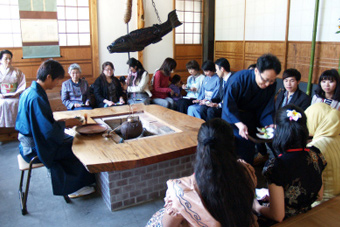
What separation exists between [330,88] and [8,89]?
4118 millimetres

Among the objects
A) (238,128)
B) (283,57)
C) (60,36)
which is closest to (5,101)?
(60,36)

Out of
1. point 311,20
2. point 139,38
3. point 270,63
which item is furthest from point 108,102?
point 311,20

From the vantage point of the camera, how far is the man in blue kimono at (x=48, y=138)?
2393 mm

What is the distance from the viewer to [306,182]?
1.47m

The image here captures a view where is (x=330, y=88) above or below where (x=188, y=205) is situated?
above

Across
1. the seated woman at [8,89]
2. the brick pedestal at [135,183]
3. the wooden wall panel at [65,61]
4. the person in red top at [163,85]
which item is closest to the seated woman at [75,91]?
the seated woman at [8,89]

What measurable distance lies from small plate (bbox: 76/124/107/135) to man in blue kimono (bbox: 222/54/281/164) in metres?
1.17

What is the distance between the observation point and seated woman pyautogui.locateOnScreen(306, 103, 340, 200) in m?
1.74

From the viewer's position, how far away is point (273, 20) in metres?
5.13

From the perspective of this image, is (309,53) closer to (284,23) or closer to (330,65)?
(330,65)

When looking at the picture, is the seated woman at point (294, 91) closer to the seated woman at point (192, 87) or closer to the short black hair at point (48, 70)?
the seated woman at point (192, 87)

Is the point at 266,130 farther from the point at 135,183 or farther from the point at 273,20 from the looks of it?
the point at 273,20

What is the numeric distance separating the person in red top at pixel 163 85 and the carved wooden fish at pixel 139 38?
1995mm

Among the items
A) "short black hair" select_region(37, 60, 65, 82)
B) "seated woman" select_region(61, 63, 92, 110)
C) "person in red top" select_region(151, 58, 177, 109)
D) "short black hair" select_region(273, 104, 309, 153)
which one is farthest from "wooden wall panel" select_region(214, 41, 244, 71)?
"short black hair" select_region(273, 104, 309, 153)
